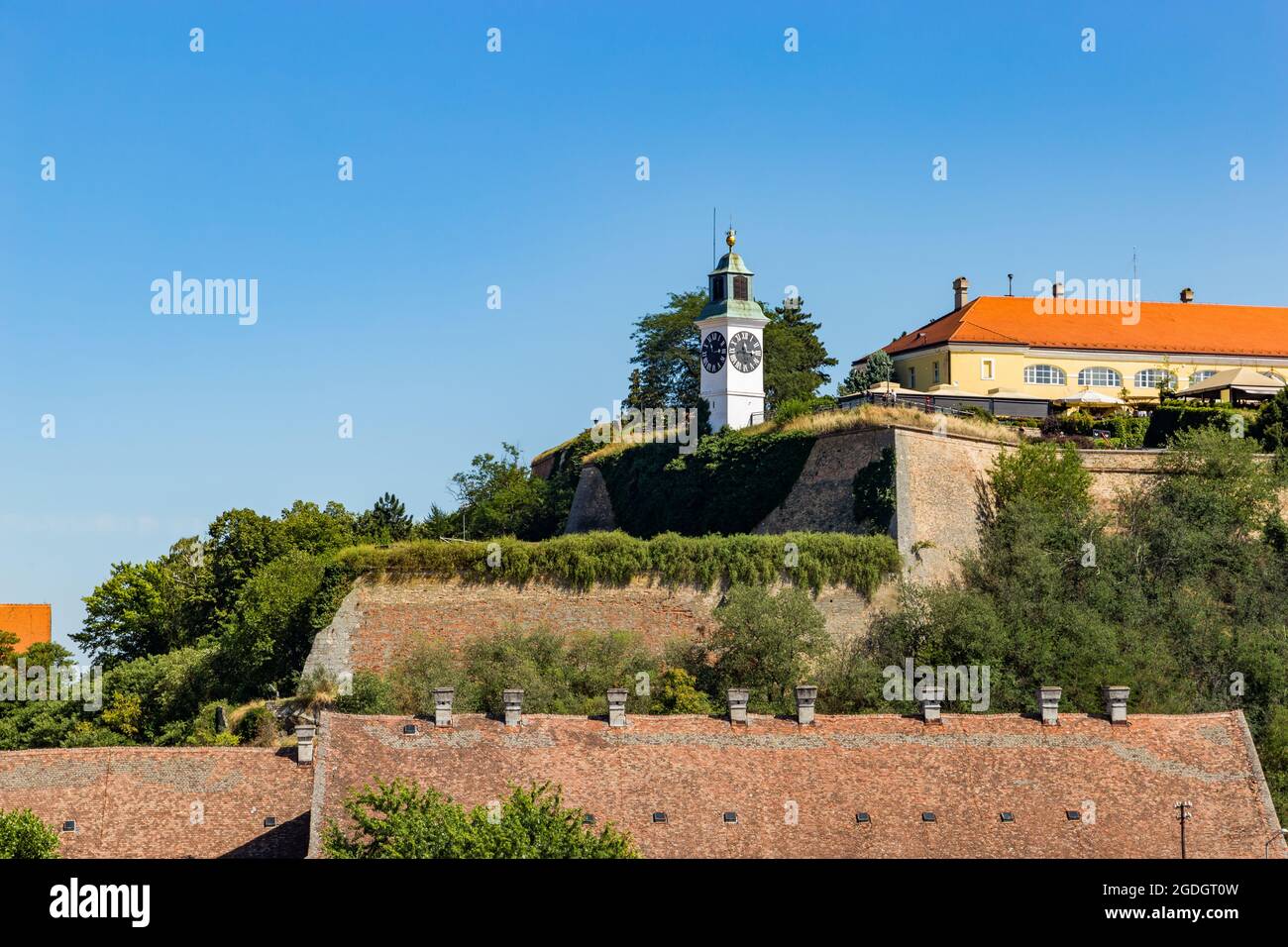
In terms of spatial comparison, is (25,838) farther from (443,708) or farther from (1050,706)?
(1050,706)

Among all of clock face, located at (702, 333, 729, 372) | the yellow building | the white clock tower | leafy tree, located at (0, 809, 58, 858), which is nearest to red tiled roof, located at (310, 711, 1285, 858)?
leafy tree, located at (0, 809, 58, 858)

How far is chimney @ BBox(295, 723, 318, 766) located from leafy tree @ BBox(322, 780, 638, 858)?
15.2 feet

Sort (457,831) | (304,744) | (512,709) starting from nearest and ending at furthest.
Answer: (457,831), (512,709), (304,744)

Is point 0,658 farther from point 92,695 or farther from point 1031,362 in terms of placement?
point 1031,362

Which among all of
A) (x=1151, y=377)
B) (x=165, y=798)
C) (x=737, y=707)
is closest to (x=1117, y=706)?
(x=737, y=707)

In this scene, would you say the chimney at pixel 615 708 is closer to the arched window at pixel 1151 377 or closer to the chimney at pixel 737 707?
the chimney at pixel 737 707

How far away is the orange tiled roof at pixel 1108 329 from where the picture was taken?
2389 inches

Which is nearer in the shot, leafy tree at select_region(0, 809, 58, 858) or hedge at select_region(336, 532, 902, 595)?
leafy tree at select_region(0, 809, 58, 858)

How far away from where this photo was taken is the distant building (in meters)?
71.2

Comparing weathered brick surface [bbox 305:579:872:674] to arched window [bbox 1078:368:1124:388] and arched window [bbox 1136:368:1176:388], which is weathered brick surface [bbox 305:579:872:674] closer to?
arched window [bbox 1078:368:1124:388]

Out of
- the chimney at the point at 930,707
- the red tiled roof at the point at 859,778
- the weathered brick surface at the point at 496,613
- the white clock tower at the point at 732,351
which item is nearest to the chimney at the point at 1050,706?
the red tiled roof at the point at 859,778

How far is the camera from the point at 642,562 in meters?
45.6

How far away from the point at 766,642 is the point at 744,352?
12.2 meters
